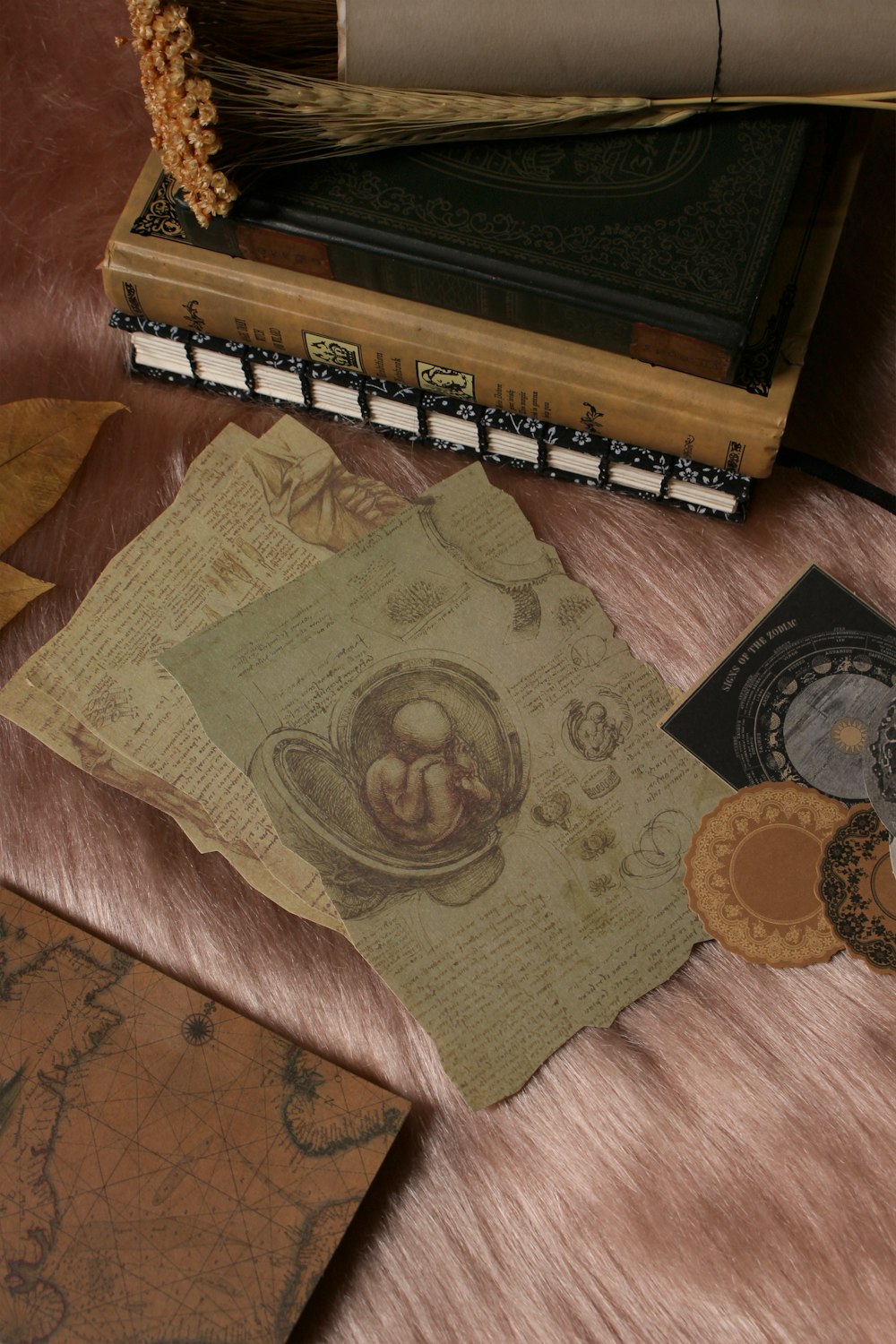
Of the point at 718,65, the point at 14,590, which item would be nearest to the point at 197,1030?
the point at 14,590

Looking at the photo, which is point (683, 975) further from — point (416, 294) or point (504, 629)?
point (416, 294)

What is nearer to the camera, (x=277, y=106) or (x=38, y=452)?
(x=277, y=106)

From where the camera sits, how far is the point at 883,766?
1.83ft

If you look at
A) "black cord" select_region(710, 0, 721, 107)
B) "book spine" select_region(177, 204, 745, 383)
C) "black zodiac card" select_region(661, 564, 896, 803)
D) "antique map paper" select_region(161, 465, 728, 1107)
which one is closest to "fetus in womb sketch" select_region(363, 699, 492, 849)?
"antique map paper" select_region(161, 465, 728, 1107)

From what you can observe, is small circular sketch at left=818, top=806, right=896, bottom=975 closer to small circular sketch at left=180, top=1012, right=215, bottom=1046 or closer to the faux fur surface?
the faux fur surface

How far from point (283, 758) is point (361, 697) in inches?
2.1

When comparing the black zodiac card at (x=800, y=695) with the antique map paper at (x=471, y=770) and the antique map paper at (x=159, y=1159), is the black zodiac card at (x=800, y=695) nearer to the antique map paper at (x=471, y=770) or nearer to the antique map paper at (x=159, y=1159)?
the antique map paper at (x=471, y=770)

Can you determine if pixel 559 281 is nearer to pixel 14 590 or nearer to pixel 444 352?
pixel 444 352

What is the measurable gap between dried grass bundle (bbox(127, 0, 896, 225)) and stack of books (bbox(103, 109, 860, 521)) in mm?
12

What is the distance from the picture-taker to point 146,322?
2.34ft

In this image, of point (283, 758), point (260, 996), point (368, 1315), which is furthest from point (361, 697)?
point (368, 1315)

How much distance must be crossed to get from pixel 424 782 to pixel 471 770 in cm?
3

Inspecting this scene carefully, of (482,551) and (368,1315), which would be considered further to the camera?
(482,551)

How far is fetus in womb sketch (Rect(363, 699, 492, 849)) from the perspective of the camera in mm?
631
